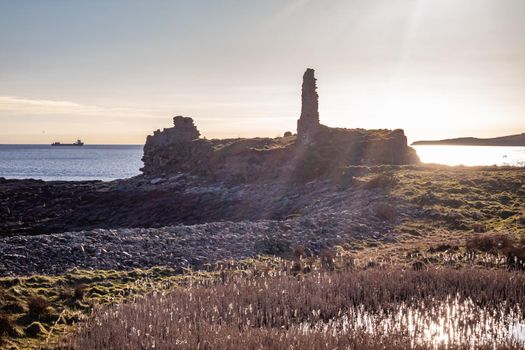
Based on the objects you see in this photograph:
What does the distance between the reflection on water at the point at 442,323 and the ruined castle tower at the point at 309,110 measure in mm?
49444

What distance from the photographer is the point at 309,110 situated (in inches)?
2581

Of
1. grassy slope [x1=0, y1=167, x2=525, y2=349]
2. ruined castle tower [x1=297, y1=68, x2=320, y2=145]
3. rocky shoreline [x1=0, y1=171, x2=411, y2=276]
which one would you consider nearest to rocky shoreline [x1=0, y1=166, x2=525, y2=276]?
rocky shoreline [x1=0, y1=171, x2=411, y2=276]

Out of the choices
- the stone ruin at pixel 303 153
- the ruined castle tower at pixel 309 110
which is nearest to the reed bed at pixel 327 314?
the stone ruin at pixel 303 153

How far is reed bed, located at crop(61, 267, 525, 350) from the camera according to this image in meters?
12.6

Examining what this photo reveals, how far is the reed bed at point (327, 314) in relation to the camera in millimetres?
12602

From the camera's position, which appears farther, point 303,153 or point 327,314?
point 303,153

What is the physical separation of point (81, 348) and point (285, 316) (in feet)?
18.6

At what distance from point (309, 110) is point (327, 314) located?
5153 cm

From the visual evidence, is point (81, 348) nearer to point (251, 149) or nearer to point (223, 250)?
point (223, 250)

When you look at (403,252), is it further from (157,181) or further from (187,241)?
(157,181)

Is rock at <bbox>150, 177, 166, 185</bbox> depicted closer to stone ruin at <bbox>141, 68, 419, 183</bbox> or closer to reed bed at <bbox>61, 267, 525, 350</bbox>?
stone ruin at <bbox>141, 68, 419, 183</bbox>

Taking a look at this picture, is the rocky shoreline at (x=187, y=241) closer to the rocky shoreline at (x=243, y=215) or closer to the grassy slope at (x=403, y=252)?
the rocky shoreline at (x=243, y=215)

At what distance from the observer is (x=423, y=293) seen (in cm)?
1758

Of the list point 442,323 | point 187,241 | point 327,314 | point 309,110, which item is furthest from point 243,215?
point 442,323
